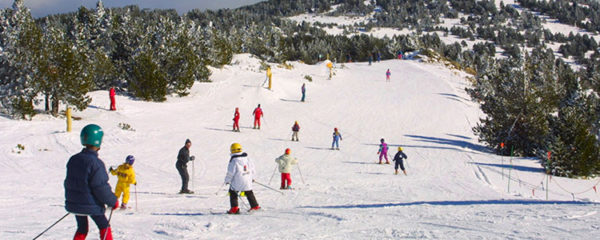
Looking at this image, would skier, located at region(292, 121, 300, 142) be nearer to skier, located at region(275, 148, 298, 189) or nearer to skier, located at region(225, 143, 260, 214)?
skier, located at region(275, 148, 298, 189)

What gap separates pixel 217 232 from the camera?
7062mm

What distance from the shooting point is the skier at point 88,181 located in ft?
15.3

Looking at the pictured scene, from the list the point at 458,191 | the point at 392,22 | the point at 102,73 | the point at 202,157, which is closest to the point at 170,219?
the point at 458,191

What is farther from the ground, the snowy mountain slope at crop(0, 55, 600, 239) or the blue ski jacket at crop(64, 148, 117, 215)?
the blue ski jacket at crop(64, 148, 117, 215)

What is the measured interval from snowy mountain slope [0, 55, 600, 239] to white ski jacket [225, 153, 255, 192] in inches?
23.8

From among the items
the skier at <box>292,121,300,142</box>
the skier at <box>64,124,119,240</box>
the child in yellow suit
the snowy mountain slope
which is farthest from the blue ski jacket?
the skier at <box>292,121,300,142</box>

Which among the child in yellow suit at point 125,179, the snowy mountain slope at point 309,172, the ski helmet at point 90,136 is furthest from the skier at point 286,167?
the ski helmet at point 90,136

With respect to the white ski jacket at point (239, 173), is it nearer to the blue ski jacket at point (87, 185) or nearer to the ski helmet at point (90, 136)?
the blue ski jacket at point (87, 185)

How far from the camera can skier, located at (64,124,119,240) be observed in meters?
4.66

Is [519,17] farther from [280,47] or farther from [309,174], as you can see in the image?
[309,174]

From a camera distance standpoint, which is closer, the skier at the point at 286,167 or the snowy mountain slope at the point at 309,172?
the snowy mountain slope at the point at 309,172

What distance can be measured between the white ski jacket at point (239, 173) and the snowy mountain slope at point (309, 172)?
0.60m

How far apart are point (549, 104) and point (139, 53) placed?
89.0 ft

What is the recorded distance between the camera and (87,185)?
185 inches
